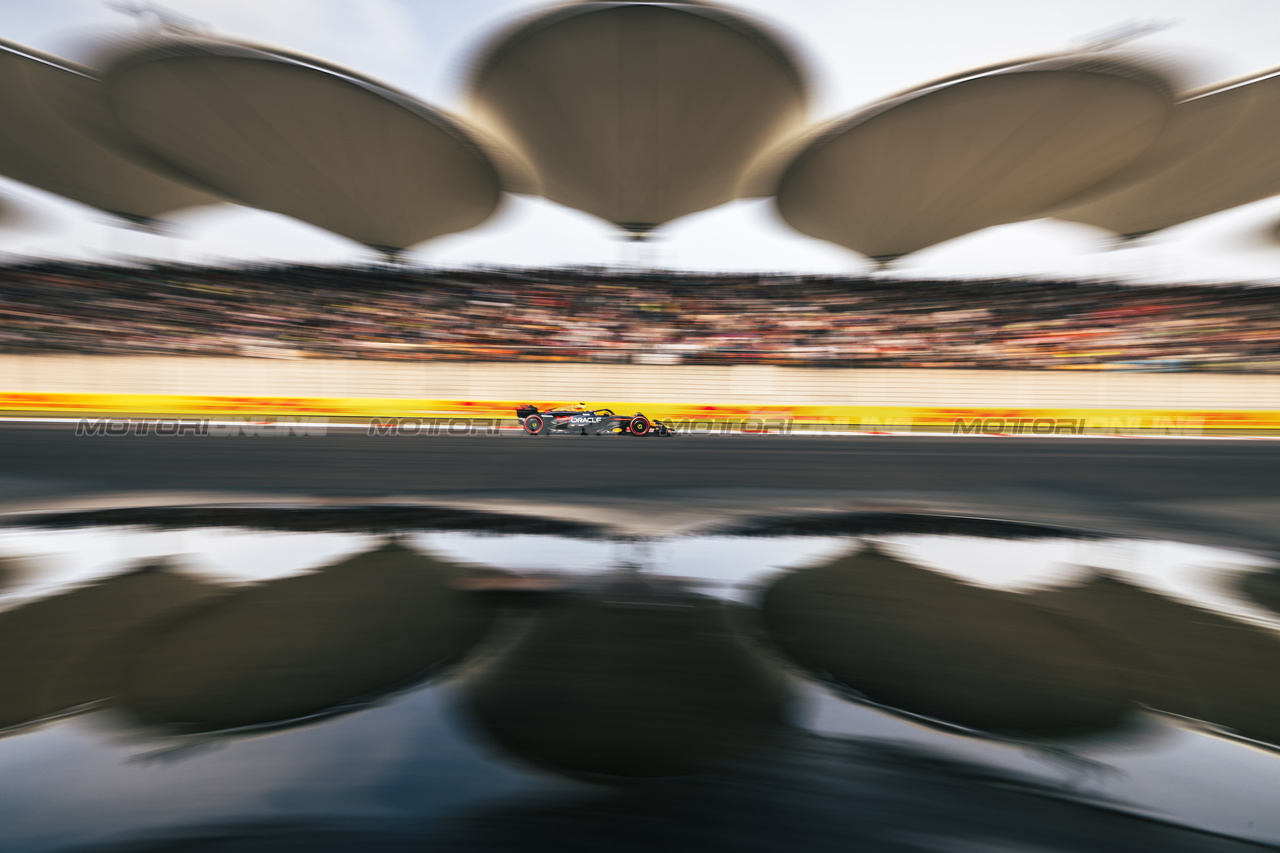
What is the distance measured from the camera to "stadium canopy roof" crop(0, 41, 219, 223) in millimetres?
20312

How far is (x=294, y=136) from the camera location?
22.6m

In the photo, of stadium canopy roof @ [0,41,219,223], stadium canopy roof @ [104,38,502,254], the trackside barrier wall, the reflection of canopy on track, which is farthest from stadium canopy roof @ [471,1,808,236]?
the reflection of canopy on track

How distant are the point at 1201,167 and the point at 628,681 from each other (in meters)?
39.1

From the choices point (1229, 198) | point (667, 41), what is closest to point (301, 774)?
point (667, 41)

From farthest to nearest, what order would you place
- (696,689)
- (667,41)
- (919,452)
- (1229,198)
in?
1. (1229,198)
2. (667,41)
3. (919,452)
4. (696,689)

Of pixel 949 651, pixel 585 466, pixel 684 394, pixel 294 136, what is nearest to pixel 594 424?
pixel 585 466

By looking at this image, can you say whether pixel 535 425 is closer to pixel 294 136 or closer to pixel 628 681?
pixel 628 681

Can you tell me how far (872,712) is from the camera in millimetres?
1686

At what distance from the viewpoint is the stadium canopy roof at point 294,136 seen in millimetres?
19406

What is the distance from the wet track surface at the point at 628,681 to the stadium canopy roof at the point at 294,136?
22.1 metres

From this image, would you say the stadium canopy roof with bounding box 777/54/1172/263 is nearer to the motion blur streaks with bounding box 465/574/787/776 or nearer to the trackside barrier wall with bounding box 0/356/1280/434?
the trackside barrier wall with bounding box 0/356/1280/434

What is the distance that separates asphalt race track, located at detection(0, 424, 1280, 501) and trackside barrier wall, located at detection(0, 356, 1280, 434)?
5.68 m

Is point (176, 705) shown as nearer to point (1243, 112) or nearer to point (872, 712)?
point (872, 712)

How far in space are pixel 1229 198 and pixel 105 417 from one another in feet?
158
